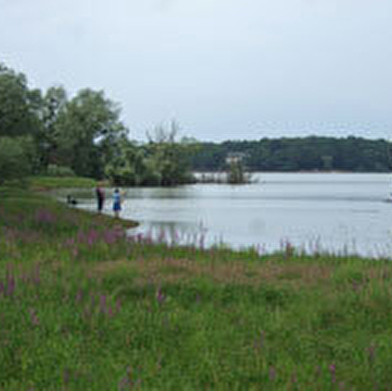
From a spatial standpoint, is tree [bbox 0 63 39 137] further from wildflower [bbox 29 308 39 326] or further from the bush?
wildflower [bbox 29 308 39 326]

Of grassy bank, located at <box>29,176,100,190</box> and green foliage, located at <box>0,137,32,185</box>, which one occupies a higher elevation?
green foliage, located at <box>0,137,32,185</box>

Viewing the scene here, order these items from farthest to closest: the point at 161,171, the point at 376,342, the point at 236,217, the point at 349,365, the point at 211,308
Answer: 1. the point at 161,171
2. the point at 236,217
3. the point at 211,308
4. the point at 376,342
5. the point at 349,365

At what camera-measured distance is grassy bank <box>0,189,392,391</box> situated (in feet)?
22.0

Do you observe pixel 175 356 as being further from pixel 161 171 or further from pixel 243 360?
pixel 161 171

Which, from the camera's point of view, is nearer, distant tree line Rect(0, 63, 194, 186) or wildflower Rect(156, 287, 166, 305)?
wildflower Rect(156, 287, 166, 305)

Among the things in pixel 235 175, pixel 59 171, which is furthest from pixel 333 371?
pixel 235 175

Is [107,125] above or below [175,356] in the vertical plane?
above

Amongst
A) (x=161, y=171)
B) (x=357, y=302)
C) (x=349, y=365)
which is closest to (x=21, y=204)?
(x=357, y=302)

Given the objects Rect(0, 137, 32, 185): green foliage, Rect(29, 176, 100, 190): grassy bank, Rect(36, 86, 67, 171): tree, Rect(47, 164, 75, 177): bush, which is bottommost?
Rect(29, 176, 100, 190): grassy bank

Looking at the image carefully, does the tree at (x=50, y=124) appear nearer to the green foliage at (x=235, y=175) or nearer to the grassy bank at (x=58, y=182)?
the grassy bank at (x=58, y=182)

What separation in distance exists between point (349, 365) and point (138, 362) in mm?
2281

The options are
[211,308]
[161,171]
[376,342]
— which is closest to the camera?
[376,342]

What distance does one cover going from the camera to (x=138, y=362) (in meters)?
7.18

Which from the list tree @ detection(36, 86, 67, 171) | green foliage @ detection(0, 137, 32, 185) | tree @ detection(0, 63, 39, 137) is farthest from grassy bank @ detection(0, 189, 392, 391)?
tree @ detection(36, 86, 67, 171)
